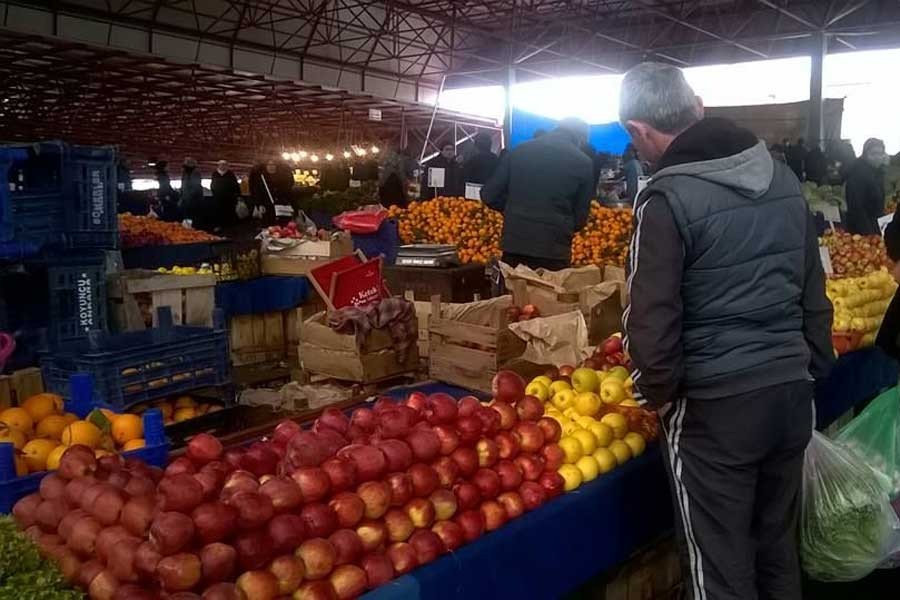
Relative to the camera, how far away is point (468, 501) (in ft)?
6.73

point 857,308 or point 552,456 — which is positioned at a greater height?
point 857,308

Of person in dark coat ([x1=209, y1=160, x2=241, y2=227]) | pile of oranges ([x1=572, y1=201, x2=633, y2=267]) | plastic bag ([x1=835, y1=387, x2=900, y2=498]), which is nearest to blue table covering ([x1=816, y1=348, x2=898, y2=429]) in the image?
plastic bag ([x1=835, y1=387, x2=900, y2=498])

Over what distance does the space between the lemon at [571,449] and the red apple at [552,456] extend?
3 cm

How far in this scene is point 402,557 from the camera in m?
1.82

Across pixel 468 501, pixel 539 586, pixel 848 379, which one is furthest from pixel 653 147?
pixel 848 379

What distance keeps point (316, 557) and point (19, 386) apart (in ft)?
5.83

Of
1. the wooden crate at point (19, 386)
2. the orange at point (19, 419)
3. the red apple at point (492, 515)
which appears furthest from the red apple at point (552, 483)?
the wooden crate at point (19, 386)

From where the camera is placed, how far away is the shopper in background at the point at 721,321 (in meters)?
2.04

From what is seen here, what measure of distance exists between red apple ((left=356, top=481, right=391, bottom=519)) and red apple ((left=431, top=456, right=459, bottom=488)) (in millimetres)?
219

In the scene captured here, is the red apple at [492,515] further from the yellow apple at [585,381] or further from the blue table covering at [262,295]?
the blue table covering at [262,295]

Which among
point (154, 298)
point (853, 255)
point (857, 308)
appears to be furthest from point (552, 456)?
point (853, 255)

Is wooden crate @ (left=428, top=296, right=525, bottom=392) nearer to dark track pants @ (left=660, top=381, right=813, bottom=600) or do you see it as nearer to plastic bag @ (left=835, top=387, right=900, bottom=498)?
dark track pants @ (left=660, top=381, right=813, bottom=600)

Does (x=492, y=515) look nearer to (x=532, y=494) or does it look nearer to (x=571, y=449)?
(x=532, y=494)

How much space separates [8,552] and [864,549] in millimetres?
Result: 2527
